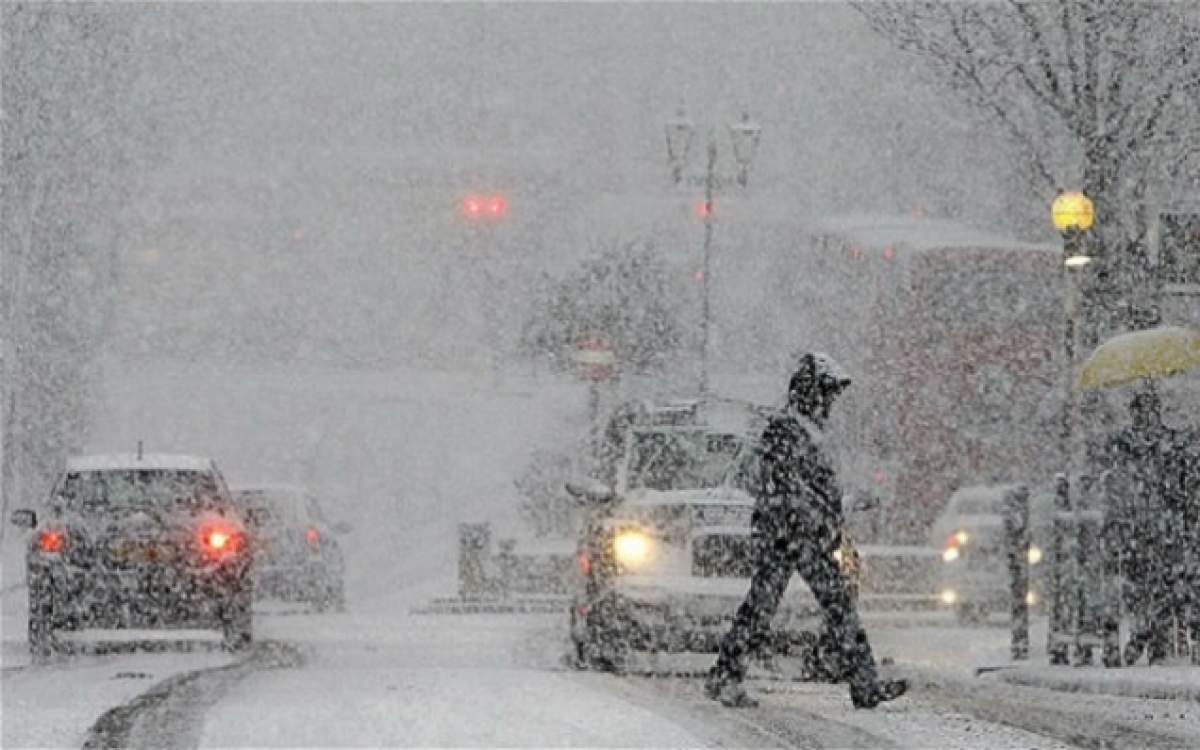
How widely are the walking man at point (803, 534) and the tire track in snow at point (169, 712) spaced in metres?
2.66

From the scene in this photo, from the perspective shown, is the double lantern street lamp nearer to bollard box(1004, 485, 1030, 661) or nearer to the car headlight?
bollard box(1004, 485, 1030, 661)

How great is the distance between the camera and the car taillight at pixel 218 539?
18047 mm

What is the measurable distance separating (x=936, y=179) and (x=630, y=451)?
1903 inches

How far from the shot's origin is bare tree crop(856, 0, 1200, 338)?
21.8m

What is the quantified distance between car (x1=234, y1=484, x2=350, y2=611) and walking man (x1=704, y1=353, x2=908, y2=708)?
15698 millimetres

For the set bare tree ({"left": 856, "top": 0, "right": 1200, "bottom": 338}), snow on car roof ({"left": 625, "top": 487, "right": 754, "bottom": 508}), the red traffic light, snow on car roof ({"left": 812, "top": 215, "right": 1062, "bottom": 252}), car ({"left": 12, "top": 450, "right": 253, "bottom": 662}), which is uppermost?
the red traffic light

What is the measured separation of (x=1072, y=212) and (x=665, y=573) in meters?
5.58

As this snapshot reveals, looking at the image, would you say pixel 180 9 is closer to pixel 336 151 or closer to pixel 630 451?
pixel 336 151

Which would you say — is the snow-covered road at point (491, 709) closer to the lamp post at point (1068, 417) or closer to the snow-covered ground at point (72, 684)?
the snow-covered ground at point (72, 684)

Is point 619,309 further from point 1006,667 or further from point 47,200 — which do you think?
point 1006,667

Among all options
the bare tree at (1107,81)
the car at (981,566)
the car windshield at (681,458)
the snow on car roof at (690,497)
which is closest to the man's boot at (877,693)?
the snow on car roof at (690,497)

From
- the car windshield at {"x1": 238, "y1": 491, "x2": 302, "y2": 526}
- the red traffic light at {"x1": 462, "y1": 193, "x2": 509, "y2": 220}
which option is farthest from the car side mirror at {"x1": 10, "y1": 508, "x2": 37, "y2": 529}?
the red traffic light at {"x1": 462, "y1": 193, "x2": 509, "y2": 220}

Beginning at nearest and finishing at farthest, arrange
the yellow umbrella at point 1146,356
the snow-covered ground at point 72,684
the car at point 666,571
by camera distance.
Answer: the snow-covered ground at point 72,684, the car at point 666,571, the yellow umbrella at point 1146,356

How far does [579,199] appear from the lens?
3329 inches
